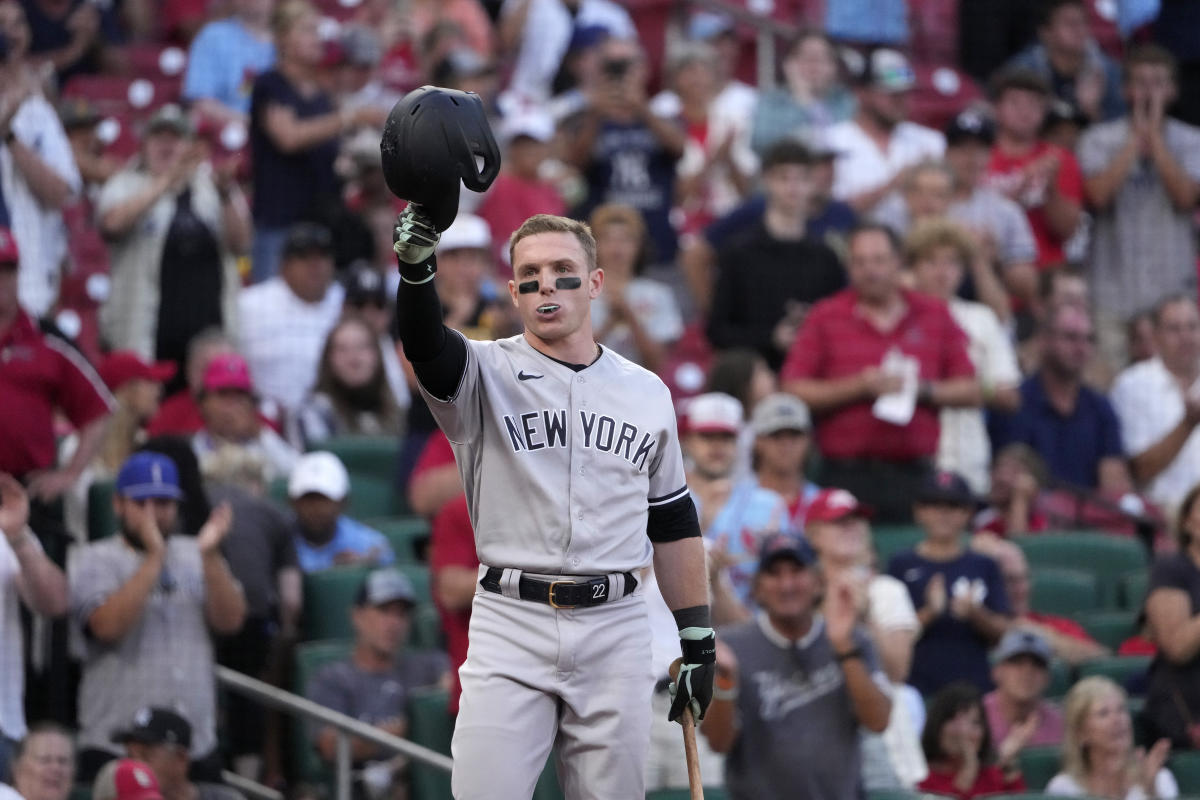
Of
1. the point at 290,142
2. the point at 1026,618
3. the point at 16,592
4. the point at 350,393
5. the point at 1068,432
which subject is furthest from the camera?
the point at 290,142

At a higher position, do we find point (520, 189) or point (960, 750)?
point (520, 189)

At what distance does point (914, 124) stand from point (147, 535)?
23.6 ft

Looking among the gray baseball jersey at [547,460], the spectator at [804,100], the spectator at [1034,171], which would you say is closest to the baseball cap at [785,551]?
the gray baseball jersey at [547,460]

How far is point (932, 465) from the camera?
376 inches

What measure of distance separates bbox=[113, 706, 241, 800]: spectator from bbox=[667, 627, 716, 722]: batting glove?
2410 millimetres

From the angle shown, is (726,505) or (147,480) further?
(726,505)

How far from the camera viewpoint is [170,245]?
1006cm

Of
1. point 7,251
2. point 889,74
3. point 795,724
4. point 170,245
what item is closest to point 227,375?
point 7,251

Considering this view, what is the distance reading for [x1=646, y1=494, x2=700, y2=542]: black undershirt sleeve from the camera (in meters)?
5.05

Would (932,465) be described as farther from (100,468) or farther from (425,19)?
(425,19)

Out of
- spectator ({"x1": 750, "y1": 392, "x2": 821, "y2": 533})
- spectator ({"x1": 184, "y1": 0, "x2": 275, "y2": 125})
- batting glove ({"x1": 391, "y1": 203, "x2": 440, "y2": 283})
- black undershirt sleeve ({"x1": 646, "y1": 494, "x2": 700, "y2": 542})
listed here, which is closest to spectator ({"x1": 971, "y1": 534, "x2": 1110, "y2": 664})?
spectator ({"x1": 750, "y1": 392, "x2": 821, "y2": 533})

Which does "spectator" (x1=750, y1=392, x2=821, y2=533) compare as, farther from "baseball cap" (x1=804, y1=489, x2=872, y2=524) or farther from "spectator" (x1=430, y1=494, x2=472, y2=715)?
"spectator" (x1=430, y1=494, x2=472, y2=715)

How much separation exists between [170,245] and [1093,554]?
14.8ft

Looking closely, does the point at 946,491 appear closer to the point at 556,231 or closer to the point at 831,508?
the point at 831,508
